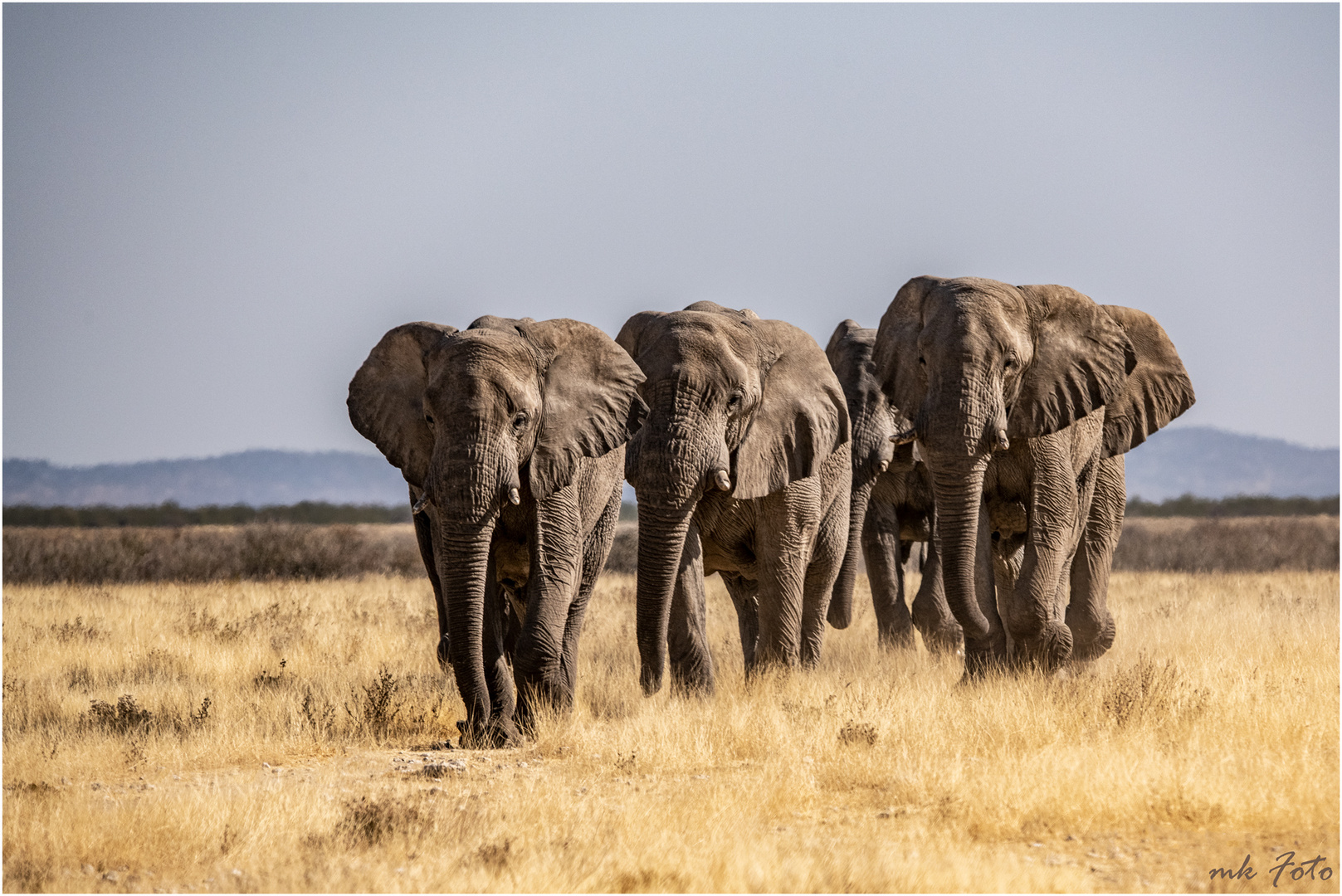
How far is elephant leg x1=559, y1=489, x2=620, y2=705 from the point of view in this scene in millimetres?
9539

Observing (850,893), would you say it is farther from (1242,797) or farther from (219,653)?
(219,653)

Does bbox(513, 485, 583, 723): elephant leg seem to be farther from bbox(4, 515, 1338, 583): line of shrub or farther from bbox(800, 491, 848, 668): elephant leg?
bbox(4, 515, 1338, 583): line of shrub

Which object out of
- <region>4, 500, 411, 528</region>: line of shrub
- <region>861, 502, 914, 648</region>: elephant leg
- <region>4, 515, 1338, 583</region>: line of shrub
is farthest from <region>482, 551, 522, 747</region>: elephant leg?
<region>4, 500, 411, 528</region>: line of shrub

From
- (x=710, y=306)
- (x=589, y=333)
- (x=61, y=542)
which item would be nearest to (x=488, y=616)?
Result: (x=589, y=333)

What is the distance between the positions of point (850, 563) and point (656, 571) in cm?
438

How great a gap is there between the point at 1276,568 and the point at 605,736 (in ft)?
85.2

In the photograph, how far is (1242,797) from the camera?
6.97 metres

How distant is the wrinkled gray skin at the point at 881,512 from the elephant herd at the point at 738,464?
1.57m

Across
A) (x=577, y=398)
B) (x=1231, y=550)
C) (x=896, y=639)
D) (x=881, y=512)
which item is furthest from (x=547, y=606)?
(x=1231, y=550)

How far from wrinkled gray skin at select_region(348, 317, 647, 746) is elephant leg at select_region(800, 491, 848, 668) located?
2.28m

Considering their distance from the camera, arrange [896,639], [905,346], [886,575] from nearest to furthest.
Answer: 1. [905,346]
2. [896,639]
3. [886,575]

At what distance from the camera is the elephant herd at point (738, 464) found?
28.6 feet

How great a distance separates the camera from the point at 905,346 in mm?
10508

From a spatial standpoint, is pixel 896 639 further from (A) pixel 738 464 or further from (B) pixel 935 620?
(A) pixel 738 464
